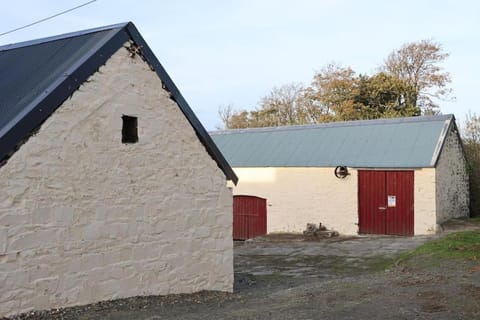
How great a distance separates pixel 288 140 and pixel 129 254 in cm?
1770

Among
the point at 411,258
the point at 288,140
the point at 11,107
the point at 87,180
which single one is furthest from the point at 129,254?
the point at 288,140

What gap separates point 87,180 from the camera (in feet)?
25.8

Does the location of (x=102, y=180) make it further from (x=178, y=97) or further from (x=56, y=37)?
(x=56, y=37)

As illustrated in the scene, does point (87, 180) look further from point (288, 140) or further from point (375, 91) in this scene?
point (375, 91)

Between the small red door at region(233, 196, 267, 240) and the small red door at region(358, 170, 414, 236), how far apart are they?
469 centimetres

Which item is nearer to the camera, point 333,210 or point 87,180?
point 87,180

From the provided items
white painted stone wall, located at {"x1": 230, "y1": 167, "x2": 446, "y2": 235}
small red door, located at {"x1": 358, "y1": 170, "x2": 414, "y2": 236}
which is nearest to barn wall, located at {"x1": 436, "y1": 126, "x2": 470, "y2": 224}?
white painted stone wall, located at {"x1": 230, "y1": 167, "x2": 446, "y2": 235}

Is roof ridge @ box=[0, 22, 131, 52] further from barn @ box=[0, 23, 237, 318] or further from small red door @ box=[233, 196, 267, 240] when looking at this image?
small red door @ box=[233, 196, 267, 240]

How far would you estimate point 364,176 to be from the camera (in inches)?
→ 866

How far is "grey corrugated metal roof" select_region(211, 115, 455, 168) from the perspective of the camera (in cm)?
2134

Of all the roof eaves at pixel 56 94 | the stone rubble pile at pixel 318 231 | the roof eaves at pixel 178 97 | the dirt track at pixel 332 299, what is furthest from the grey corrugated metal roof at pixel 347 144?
the roof eaves at pixel 56 94

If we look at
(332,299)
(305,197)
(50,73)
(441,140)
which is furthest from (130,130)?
(441,140)

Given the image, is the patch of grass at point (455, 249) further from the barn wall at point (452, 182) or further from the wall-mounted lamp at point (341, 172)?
the wall-mounted lamp at point (341, 172)

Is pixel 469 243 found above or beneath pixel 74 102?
beneath
